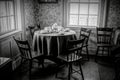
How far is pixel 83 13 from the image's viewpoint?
512 cm

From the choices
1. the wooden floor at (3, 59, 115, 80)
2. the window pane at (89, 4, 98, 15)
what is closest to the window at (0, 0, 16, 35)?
the wooden floor at (3, 59, 115, 80)

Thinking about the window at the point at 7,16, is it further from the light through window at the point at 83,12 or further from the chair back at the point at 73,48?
the light through window at the point at 83,12

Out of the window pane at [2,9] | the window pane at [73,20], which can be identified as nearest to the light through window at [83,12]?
the window pane at [73,20]

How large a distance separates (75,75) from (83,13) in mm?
2362

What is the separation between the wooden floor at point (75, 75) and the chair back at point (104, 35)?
777 millimetres

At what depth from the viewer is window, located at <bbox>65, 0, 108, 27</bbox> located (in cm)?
501

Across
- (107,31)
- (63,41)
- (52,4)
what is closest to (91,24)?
(107,31)

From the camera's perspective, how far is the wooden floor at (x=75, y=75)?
3531 millimetres

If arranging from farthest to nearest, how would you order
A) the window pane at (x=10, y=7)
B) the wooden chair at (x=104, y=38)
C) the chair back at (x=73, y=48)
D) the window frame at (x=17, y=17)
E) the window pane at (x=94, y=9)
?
the window pane at (x=94, y=9) < the wooden chair at (x=104, y=38) < the window frame at (x=17, y=17) < the window pane at (x=10, y=7) < the chair back at (x=73, y=48)

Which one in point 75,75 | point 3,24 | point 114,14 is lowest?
point 75,75

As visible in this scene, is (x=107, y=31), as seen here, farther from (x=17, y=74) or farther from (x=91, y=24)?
(x=17, y=74)

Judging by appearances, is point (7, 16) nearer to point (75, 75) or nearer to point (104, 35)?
point (75, 75)

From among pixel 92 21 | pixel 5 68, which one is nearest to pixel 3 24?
pixel 5 68

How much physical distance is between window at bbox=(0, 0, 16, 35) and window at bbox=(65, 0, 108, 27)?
190cm
